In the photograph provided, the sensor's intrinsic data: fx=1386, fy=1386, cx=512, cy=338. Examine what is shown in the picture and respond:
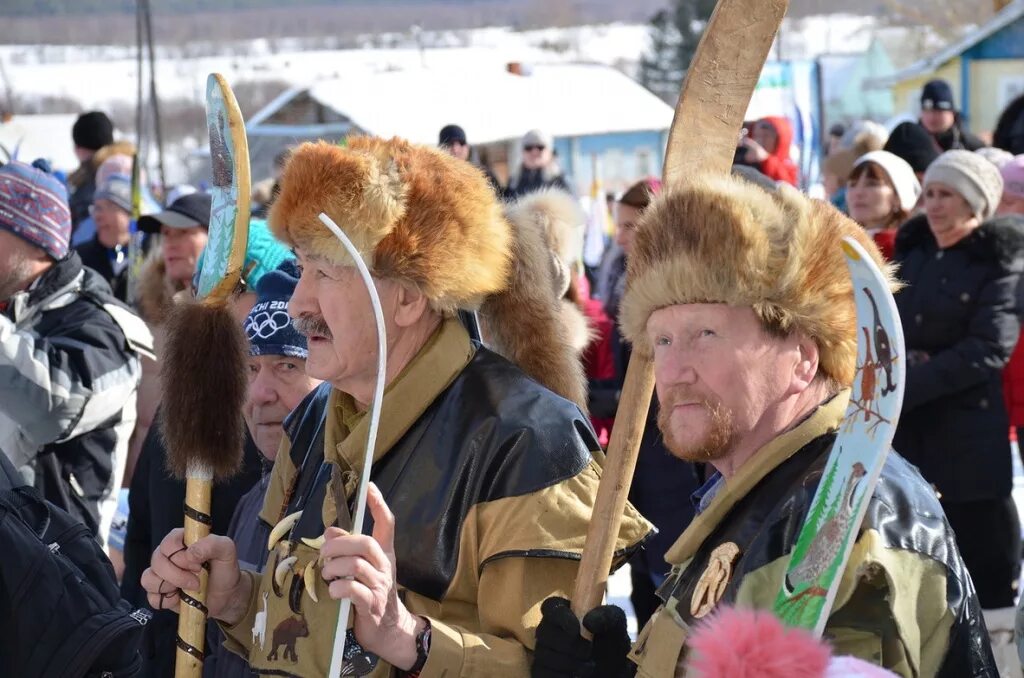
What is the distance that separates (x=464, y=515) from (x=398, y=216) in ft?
1.81

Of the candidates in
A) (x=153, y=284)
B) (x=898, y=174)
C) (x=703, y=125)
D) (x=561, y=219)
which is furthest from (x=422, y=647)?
(x=898, y=174)

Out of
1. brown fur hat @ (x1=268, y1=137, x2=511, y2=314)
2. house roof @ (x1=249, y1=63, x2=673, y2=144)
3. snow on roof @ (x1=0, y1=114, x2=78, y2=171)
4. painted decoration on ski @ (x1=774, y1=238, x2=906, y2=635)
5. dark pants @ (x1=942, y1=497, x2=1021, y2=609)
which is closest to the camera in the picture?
painted decoration on ski @ (x1=774, y1=238, x2=906, y2=635)

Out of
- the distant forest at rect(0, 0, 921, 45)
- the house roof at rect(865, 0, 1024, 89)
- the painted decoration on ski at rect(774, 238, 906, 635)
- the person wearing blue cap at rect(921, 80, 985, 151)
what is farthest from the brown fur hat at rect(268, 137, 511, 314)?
the distant forest at rect(0, 0, 921, 45)

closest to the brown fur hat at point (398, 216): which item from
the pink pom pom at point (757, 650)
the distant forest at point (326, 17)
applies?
the pink pom pom at point (757, 650)

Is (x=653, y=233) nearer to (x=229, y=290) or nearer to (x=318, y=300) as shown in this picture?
(x=318, y=300)

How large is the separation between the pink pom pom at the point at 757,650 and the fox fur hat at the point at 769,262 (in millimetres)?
658

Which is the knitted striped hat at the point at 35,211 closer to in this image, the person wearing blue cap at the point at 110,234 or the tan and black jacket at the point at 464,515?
the tan and black jacket at the point at 464,515

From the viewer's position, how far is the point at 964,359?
4.78 metres

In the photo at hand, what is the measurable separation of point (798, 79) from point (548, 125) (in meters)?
9.80

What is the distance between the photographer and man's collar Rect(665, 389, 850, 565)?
200cm

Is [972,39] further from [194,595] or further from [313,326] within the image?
[194,595]

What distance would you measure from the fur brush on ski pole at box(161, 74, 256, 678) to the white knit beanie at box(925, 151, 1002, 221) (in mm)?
3170

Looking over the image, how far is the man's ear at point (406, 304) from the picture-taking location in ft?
8.42

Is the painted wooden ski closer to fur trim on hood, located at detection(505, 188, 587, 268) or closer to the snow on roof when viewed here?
fur trim on hood, located at detection(505, 188, 587, 268)
